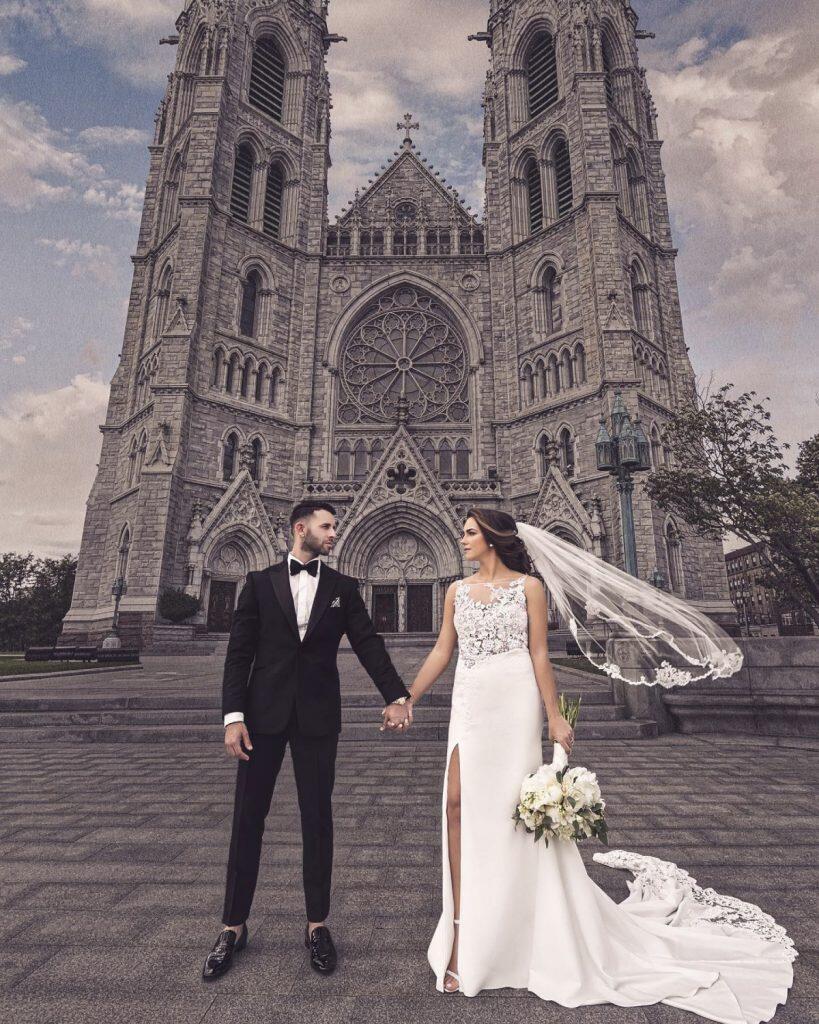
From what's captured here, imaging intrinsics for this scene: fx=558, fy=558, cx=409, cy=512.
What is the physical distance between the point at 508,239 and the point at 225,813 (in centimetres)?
3113

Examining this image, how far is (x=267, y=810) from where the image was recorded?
273 centimetres

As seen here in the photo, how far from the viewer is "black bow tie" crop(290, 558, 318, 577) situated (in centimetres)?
302

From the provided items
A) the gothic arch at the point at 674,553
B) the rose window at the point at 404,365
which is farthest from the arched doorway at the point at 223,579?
the gothic arch at the point at 674,553

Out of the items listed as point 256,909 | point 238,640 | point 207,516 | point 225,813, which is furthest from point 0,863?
point 207,516

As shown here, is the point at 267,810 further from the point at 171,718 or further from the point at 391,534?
the point at 391,534

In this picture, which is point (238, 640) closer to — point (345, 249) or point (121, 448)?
point (121, 448)

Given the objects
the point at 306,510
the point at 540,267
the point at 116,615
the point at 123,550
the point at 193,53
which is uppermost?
the point at 193,53

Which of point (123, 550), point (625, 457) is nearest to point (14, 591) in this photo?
point (123, 550)

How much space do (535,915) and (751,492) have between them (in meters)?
15.7

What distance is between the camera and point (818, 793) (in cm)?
520

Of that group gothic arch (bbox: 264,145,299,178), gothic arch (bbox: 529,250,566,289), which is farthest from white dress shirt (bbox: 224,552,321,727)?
gothic arch (bbox: 264,145,299,178)

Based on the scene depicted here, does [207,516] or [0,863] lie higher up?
[207,516]

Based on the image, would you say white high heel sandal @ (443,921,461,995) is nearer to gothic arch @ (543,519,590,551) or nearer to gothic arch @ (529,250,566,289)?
gothic arch @ (543,519,590,551)

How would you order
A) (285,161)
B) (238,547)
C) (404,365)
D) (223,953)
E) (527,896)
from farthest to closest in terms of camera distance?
(285,161)
(404,365)
(238,547)
(527,896)
(223,953)
